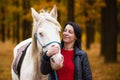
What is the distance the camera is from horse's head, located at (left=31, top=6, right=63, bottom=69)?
5649mm

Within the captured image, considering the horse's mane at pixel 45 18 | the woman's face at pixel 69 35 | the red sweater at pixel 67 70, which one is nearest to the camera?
the red sweater at pixel 67 70

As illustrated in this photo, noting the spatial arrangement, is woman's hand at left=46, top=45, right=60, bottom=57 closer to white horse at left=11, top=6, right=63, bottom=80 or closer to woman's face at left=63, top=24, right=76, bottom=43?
white horse at left=11, top=6, right=63, bottom=80

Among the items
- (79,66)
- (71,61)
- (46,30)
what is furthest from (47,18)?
(79,66)

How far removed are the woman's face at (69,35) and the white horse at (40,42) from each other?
0.12 metres

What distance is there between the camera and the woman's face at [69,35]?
219 inches

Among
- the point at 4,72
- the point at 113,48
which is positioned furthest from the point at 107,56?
the point at 4,72

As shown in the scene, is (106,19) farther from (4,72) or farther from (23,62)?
(23,62)

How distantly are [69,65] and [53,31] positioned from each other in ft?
2.01

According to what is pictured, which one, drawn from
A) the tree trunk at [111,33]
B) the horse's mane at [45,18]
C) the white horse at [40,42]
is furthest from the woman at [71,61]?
the tree trunk at [111,33]

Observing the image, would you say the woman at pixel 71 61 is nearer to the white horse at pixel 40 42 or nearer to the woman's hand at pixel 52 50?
the woman's hand at pixel 52 50

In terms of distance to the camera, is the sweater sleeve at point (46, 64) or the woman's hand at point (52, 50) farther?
the sweater sleeve at point (46, 64)

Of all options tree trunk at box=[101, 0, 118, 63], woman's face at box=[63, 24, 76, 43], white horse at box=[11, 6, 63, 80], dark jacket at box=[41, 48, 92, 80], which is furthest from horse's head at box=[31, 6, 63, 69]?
tree trunk at box=[101, 0, 118, 63]

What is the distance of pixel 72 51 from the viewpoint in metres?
5.56

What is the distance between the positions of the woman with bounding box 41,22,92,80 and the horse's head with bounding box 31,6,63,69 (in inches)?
6.1
